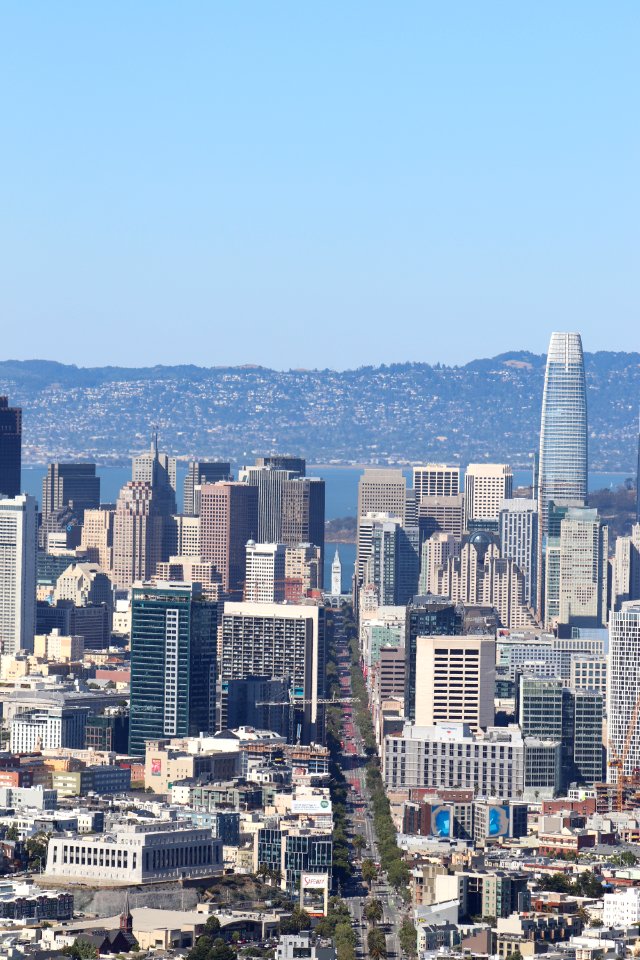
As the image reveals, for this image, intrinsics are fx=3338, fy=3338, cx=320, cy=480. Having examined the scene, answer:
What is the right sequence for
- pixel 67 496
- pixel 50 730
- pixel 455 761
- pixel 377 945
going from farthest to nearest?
pixel 67 496 < pixel 50 730 < pixel 455 761 < pixel 377 945

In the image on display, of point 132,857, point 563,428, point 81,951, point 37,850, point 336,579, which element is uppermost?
point 563,428

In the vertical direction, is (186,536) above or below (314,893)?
above

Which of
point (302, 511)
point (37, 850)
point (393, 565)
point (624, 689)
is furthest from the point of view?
point (302, 511)

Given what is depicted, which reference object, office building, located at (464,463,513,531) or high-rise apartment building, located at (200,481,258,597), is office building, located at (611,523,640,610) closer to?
high-rise apartment building, located at (200,481,258,597)

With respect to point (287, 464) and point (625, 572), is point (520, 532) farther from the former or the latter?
point (625, 572)

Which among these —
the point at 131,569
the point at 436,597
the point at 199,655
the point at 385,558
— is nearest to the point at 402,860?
the point at 199,655

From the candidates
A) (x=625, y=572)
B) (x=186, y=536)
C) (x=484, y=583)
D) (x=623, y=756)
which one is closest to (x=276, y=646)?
(x=623, y=756)
